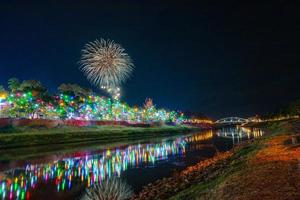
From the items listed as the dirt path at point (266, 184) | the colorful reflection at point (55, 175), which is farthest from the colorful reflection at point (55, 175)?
the dirt path at point (266, 184)

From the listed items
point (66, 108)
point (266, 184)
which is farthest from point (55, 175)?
point (66, 108)

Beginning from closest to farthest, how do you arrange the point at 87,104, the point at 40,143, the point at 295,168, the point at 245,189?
1. the point at 245,189
2. the point at 295,168
3. the point at 40,143
4. the point at 87,104

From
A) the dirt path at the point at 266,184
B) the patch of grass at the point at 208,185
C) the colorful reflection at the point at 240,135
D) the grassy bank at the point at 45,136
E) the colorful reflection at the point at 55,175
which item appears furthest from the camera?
the colorful reflection at the point at 240,135

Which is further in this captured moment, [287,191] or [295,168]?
[295,168]

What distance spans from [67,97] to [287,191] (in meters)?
104

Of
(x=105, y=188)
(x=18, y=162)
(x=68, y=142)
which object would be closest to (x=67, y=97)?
(x=68, y=142)

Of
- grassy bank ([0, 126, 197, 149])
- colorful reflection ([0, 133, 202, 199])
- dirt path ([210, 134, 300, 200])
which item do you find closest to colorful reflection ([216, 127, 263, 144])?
grassy bank ([0, 126, 197, 149])

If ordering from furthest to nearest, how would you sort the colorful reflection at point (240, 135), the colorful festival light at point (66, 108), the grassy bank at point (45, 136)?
the colorful festival light at point (66, 108)
the colorful reflection at point (240, 135)
the grassy bank at point (45, 136)

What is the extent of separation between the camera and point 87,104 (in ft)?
391

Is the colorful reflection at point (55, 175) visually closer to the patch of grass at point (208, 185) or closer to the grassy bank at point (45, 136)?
the patch of grass at point (208, 185)

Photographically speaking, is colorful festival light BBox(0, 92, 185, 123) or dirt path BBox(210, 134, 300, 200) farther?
colorful festival light BBox(0, 92, 185, 123)

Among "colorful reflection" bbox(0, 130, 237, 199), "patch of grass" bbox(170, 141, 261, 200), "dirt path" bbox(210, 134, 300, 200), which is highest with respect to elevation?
"dirt path" bbox(210, 134, 300, 200)

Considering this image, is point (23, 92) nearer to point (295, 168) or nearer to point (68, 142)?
point (68, 142)

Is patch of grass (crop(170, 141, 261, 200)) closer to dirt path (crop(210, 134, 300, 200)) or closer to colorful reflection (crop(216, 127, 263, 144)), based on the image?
dirt path (crop(210, 134, 300, 200))
